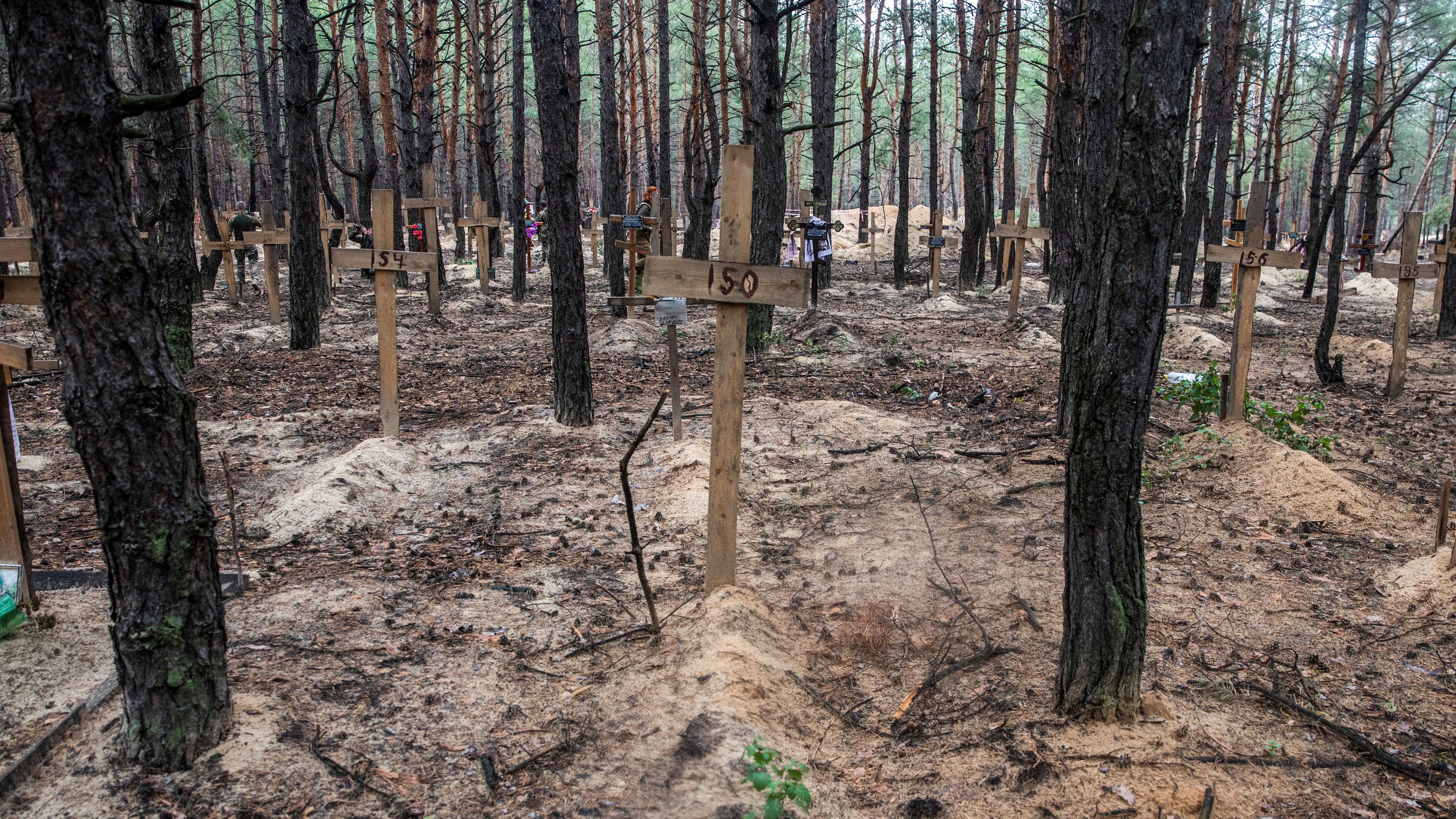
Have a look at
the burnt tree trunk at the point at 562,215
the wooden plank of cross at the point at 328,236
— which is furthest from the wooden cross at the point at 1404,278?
the wooden plank of cross at the point at 328,236

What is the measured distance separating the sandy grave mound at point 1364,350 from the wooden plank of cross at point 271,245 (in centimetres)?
1447

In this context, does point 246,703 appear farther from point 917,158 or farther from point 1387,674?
point 917,158

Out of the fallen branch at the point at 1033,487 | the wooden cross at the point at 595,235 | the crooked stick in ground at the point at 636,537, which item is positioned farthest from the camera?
the wooden cross at the point at 595,235

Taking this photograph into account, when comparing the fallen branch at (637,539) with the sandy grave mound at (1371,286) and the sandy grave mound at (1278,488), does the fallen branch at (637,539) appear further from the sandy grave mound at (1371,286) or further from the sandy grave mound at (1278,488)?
the sandy grave mound at (1371,286)

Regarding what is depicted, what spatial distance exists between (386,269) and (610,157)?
10.1 meters

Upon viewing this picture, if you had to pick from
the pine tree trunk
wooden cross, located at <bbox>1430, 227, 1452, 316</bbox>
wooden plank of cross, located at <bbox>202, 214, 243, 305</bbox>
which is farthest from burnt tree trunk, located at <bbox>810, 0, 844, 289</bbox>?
wooden plank of cross, located at <bbox>202, 214, 243, 305</bbox>

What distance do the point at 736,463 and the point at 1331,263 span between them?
26.3 feet

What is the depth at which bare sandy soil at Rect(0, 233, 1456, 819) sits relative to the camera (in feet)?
9.64

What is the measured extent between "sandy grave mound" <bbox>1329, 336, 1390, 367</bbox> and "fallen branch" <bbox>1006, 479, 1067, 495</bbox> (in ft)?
23.3

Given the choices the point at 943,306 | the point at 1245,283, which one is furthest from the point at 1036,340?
the point at 1245,283

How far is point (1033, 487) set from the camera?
5.86 metres

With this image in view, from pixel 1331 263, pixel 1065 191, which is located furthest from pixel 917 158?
pixel 1331 263

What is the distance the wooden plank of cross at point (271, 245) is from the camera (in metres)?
13.4

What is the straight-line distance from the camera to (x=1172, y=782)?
287cm
